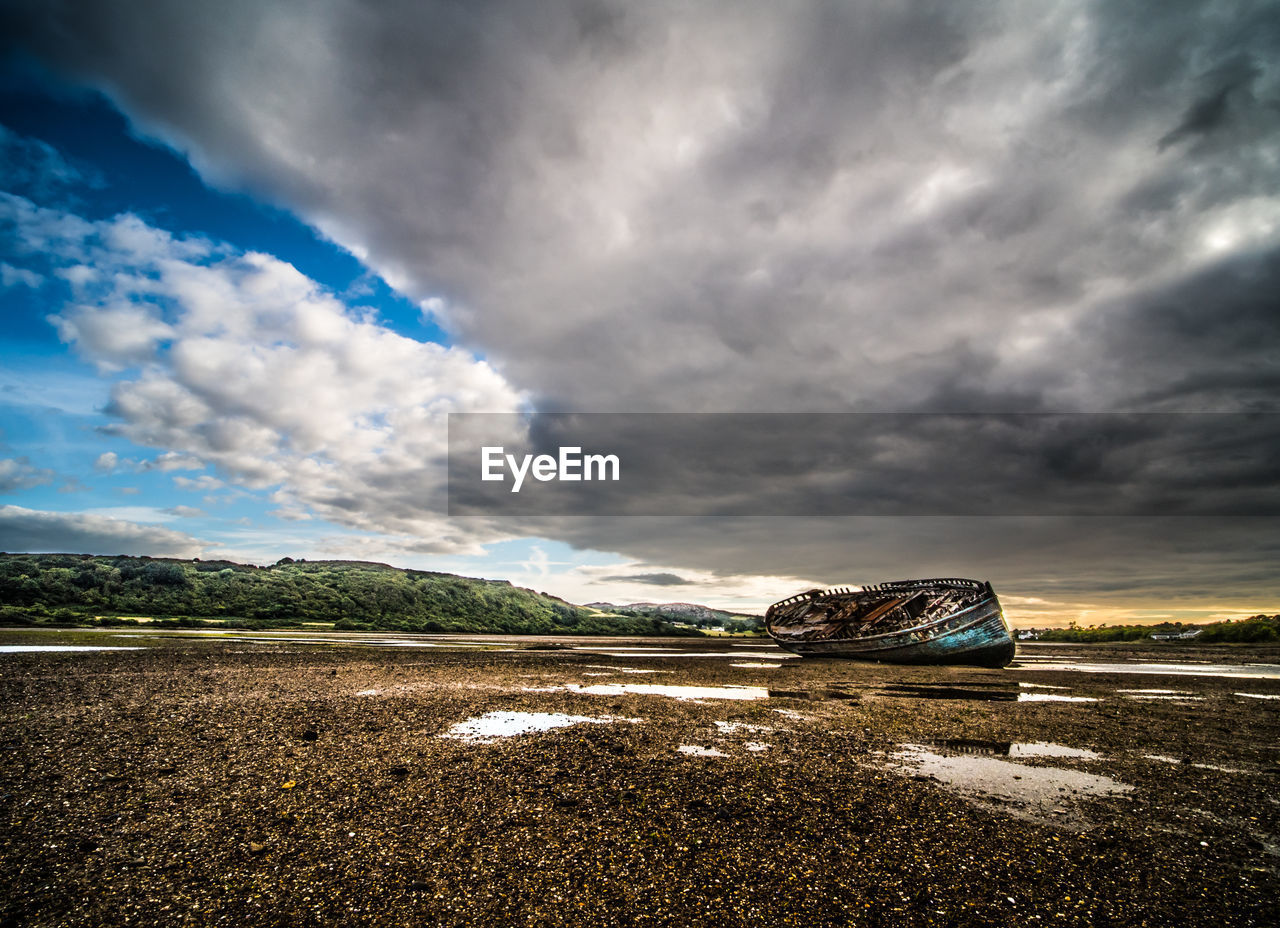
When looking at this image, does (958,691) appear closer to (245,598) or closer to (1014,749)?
(1014,749)

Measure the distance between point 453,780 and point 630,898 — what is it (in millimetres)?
3800

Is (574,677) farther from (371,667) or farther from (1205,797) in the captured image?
(1205,797)

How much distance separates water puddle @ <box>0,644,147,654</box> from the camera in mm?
22406

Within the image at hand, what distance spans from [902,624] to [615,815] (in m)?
34.3

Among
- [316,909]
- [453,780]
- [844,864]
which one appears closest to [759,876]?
Answer: [844,864]

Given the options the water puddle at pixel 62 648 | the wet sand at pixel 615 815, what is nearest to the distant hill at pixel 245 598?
the water puddle at pixel 62 648

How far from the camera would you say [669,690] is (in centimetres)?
1659

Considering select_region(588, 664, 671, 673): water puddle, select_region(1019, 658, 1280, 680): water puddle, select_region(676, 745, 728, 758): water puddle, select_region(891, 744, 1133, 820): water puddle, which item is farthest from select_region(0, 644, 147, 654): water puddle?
select_region(1019, 658, 1280, 680): water puddle

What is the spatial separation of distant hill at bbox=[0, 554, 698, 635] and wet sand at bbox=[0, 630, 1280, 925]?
179 ft

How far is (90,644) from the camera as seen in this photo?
2631 centimetres

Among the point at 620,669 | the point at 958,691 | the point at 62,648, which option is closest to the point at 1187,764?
the point at 958,691

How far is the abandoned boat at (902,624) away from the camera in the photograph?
28.9 meters

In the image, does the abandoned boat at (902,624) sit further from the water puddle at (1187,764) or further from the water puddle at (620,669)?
the water puddle at (1187,764)

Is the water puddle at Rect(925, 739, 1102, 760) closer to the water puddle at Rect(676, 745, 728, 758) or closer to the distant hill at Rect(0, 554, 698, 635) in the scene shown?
the water puddle at Rect(676, 745, 728, 758)
